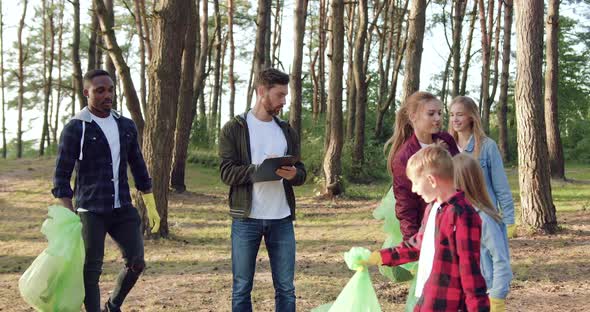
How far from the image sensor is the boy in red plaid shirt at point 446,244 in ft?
8.02

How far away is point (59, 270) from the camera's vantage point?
3.92 m

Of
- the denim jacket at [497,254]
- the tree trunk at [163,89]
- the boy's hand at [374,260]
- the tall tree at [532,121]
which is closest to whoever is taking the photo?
the boy's hand at [374,260]

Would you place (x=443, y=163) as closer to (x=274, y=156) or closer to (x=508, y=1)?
(x=274, y=156)

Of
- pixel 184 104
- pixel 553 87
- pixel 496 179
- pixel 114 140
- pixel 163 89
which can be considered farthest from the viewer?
pixel 553 87

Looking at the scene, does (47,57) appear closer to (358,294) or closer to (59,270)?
(59,270)

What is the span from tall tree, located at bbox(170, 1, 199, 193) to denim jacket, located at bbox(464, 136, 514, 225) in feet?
28.8

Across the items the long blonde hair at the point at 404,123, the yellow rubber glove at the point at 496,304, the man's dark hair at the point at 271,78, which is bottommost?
the yellow rubber glove at the point at 496,304

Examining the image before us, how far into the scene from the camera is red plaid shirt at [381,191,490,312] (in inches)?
96.0

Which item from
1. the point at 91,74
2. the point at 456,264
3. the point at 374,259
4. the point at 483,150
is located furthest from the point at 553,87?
the point at 456,264

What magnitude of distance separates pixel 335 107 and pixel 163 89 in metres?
6.03

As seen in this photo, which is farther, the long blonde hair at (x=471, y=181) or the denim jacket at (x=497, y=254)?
the denim jacket at (x=497, y=254)

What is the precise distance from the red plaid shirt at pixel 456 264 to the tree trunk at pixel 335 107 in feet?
36.3

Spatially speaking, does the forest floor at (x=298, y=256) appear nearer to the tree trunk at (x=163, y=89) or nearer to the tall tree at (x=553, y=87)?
the tree trunk at (x=163, y=89)

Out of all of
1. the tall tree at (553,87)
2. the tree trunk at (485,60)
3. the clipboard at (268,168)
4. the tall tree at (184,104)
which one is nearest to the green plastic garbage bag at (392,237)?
the clipboard at (268,168)
